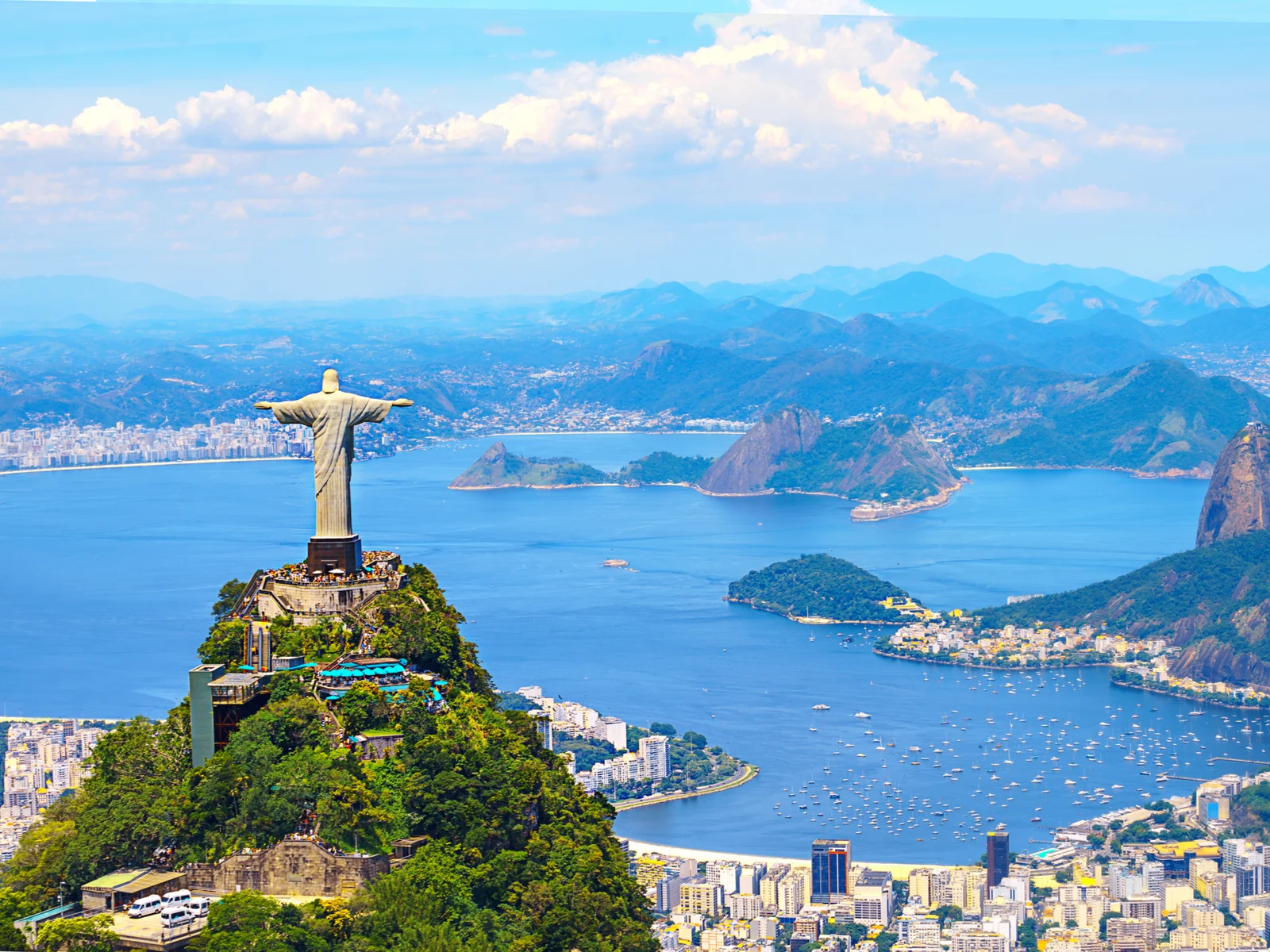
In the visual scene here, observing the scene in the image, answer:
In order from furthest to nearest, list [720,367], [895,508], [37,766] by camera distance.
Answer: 1. [720,367]
2. [895,508]
3. [37,766]

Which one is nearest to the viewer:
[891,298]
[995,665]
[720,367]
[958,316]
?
[995,665]

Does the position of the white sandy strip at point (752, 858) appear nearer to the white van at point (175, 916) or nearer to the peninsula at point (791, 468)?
the white van at point (175, 916)

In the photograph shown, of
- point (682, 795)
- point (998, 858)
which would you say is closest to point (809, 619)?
point (682, 795)

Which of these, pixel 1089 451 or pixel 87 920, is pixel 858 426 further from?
pixel 87 920

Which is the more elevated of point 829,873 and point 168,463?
point 168,463

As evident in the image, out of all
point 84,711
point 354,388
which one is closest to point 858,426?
point 354,388

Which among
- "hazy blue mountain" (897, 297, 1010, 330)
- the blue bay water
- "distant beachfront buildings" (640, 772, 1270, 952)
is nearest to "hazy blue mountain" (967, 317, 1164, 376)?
"hazy blue mountain" (897, 297, 1010, 330)

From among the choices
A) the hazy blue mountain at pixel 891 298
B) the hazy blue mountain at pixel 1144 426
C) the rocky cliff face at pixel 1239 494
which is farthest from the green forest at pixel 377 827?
the hazy blue mountain at pixel 891 298

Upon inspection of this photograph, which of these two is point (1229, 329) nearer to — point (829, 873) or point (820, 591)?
point (820, 591)

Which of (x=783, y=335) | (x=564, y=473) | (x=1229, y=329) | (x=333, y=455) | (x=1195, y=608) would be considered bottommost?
(x=1195, y=608)
